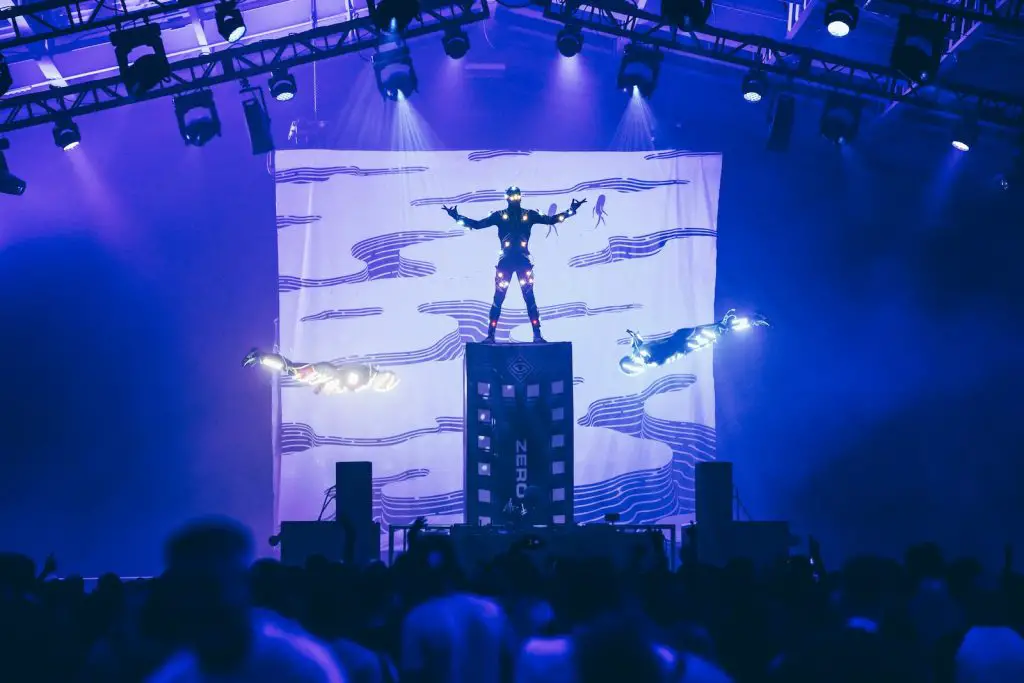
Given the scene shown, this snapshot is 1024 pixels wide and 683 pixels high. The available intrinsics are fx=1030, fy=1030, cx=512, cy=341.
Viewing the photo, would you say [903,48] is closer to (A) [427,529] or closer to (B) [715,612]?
(A) [427,529]

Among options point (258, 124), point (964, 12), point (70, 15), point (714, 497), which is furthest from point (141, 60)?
point (964, 12)

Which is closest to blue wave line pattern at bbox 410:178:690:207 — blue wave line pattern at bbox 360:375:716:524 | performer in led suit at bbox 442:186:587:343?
performer in led suit at bbox 442:186:587:343

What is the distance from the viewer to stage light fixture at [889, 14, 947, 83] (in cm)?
961

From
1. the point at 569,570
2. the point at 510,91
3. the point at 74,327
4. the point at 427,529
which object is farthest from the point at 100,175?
the point at 569,570

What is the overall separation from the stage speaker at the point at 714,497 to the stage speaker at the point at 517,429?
158 cm

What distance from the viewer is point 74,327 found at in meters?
13.2

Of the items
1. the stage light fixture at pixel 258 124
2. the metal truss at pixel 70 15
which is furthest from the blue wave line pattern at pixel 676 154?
the metal truss at pixel 70 15

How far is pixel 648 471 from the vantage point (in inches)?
492

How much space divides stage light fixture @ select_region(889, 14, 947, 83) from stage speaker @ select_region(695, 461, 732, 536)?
4128mm

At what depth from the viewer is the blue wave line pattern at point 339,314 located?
1288 cm

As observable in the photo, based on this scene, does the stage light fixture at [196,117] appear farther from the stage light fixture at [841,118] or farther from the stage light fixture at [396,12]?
the stage light fixture at [841,118]

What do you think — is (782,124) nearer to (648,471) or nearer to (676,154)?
(676,154)

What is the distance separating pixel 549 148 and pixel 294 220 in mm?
3425

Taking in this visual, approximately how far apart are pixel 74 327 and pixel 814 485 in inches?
378
